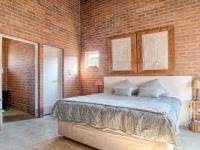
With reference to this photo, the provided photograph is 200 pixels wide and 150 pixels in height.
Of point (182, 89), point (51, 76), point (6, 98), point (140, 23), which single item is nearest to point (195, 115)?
point (182, 89)

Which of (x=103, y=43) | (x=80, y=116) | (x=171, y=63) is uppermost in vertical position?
(x=103, y=43)

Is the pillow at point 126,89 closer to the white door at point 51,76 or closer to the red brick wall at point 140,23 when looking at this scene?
the red brick wall at point 140,23

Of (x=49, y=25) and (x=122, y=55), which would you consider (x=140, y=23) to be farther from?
(x=49, y=25)

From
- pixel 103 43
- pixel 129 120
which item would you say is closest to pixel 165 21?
pixel 103 43

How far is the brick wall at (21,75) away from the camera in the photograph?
4.78 metres

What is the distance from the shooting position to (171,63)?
402 cm

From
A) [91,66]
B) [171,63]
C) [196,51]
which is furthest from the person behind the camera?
[91,66]

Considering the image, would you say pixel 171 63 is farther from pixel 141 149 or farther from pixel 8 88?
pixel 8 88

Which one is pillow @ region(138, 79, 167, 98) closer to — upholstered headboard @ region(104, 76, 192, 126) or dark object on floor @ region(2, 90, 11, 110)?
upholstered headboard @ region(104, 76, 192, 126)

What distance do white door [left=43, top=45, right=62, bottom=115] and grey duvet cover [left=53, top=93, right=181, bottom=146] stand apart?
6.66ft

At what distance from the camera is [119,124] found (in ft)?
7.48

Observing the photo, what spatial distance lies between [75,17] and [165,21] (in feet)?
9.96

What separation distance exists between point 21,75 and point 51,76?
109 cm

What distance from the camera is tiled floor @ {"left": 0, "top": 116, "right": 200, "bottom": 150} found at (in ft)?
8.84
